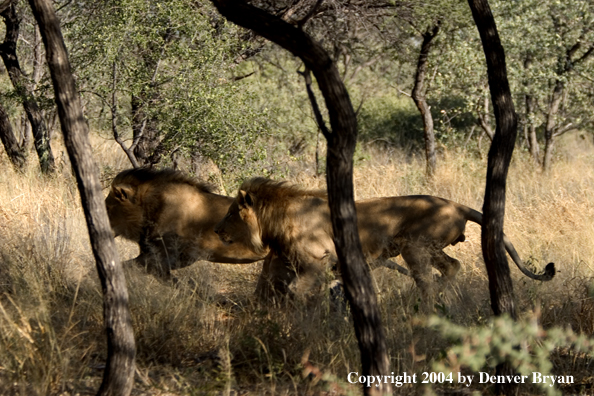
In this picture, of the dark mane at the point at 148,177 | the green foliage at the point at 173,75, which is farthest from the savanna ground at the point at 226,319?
the green foliage at the point at 173,75

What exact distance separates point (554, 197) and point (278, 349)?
19.0 ft

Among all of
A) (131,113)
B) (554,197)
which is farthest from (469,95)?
(131,113)

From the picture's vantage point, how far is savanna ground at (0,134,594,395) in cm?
434

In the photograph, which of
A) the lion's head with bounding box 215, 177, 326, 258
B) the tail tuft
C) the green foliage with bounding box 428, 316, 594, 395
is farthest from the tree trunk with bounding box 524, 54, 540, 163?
the green foliage with bounding box 428, 316, 594, 395

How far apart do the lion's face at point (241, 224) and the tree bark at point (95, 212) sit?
2.49 m

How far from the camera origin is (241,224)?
6520 millimetres

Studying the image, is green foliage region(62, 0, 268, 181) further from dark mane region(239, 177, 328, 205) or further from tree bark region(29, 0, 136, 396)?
tree bark region(29, 0, 136, 396)

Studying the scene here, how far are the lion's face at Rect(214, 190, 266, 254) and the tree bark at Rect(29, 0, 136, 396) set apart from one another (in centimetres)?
249

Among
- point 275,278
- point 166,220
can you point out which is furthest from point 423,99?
point 275,278

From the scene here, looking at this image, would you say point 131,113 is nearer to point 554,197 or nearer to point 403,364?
point 554,197

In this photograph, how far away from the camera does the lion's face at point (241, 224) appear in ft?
21.2

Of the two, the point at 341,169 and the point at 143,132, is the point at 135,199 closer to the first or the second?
the point at 143,132

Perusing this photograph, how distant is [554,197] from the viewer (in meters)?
9.33

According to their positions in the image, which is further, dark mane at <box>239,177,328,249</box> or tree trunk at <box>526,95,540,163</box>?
tree trunk at <box>526,95,540,163</box>
